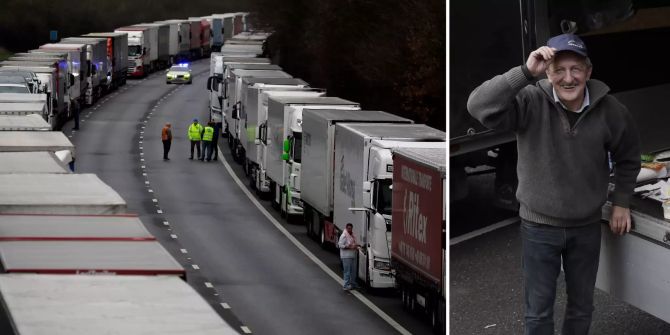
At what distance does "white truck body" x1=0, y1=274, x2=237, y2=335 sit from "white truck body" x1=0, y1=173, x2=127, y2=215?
32.7 ft

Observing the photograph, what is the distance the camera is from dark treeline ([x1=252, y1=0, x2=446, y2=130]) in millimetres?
45031

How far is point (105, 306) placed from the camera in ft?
39.5

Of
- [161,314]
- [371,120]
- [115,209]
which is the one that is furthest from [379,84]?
[161,314]

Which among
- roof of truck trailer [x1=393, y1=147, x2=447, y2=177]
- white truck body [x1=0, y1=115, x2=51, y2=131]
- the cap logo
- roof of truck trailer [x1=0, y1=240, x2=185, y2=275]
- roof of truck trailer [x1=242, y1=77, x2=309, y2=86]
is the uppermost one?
→ the cap logo

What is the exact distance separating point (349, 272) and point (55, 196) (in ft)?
24.1

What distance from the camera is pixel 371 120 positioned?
33.7 metres

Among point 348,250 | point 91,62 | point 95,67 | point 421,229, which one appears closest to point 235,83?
point 91,62

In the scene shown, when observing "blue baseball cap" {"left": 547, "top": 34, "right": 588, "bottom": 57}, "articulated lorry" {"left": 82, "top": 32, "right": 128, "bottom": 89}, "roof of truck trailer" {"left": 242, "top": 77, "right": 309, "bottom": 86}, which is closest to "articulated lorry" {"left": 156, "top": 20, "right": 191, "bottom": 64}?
"articulated lorry" {"left": 82, "top": 32, "right": 128, "bottom": 89}

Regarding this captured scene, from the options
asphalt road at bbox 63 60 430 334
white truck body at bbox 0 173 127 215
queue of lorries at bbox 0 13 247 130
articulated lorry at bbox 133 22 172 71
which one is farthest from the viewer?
articulated lorry at bbox 133 22 172 71

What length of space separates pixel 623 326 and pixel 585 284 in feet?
1.22

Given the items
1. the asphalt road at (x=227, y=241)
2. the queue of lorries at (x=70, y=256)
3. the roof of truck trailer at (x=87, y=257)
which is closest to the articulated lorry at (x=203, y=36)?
the asphalt road at (x=227, y=241)

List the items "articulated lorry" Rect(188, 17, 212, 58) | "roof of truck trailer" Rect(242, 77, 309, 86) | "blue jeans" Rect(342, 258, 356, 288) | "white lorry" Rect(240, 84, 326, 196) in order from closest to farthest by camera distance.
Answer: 1. "blue jeans" Rect(342, 258, 356, 288)
2. "white lorry" Rect(240, 84, 326, 196)
3. "roof of truck trailer" Rect(242, 77, 309, 86)
4. "articulated lorry" Rect(188, 17, 212, 58)

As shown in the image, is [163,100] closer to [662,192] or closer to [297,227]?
[297,227]

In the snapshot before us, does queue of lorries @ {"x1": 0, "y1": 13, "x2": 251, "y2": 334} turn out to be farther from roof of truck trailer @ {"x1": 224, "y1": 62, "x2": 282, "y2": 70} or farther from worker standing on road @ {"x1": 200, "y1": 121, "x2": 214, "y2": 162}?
roof of truck trailer @ {"x1": 224, "y1": 62, "x2": 282, "y2": 70}
